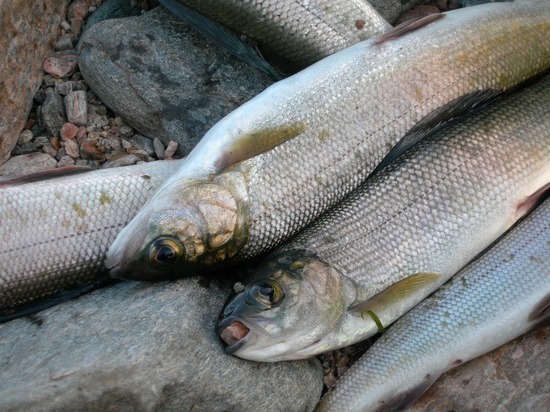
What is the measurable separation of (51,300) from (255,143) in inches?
53.1

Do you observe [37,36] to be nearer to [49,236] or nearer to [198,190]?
[49,236]

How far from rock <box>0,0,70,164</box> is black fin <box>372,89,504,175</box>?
222 centimetres

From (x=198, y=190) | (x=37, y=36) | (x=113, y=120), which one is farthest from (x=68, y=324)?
(x=37, y=36)

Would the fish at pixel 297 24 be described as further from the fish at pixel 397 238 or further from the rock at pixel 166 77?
the fish at pixel 397 238

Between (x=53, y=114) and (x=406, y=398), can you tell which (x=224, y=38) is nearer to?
(x=53, y=114)

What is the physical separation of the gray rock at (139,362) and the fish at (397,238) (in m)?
0.14

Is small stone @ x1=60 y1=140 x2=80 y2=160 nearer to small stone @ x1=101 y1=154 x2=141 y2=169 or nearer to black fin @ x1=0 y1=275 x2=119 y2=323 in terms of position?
small stone @ x1=101 y1=154 x2=141 y2=169

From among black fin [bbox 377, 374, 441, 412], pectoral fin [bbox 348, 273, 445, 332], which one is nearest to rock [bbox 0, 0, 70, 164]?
pectoral fin [bbox 348, 273, 445, 332]

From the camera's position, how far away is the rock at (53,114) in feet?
14.1

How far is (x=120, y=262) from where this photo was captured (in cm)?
334

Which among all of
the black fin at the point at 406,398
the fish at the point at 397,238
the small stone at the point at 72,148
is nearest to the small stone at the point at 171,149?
the small stone at the point at 72,148

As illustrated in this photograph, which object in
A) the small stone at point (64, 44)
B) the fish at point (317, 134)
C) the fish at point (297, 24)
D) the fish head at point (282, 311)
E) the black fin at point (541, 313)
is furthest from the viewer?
the small stone at point (64, 44)

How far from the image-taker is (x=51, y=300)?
359cm

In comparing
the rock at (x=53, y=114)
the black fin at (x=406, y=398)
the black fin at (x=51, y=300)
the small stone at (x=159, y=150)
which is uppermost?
the rock at (x=53, y=114)
